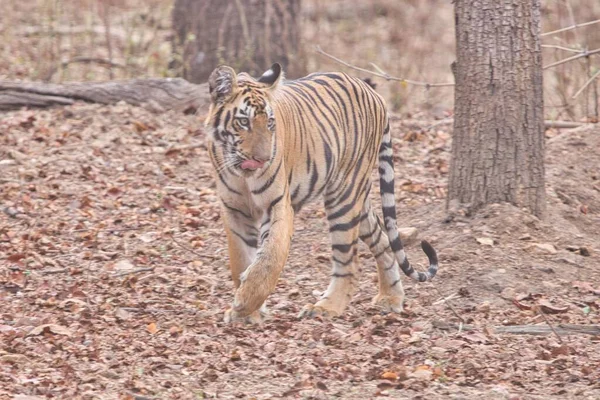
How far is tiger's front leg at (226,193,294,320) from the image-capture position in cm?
564

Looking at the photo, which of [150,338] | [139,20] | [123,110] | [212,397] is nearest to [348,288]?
[150,338]

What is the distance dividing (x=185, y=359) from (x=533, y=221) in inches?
114

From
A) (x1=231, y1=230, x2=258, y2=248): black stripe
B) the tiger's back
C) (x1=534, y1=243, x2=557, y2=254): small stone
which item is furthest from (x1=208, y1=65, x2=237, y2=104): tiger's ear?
(x1=534, y1=243, x2=557, y2=254): small stone

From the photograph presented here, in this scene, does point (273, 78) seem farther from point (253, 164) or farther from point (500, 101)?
point (500, 101)

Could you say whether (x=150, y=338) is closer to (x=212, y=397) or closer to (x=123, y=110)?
(x=212, y=397)

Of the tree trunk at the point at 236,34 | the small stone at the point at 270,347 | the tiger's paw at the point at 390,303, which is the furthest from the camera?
the tree trunk at the point at 236,34

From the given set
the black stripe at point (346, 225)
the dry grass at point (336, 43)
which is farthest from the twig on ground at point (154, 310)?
the dry grass at point (336, 43)

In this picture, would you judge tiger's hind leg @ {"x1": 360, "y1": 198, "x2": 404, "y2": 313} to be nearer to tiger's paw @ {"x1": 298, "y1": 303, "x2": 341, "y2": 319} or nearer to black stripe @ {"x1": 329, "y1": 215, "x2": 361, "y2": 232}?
black stripe @ {"x1": 329, "y1": 215, "x2": 361, "y2": 232}

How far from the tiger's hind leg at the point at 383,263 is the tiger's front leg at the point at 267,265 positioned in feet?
2.98

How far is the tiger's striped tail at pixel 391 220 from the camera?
623 cm

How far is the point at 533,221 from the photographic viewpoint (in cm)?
695

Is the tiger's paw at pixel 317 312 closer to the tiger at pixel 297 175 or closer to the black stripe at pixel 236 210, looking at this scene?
the tiger at pixel 297 175

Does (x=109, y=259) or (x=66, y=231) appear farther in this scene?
(x=66, y=231)

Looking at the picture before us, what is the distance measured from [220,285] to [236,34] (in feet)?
14.9
